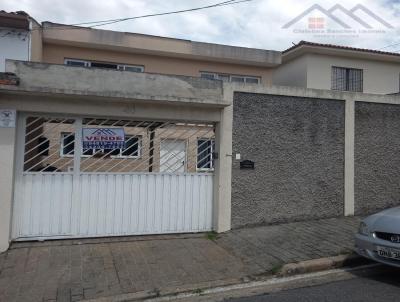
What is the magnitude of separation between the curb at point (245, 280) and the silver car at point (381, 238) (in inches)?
19.9

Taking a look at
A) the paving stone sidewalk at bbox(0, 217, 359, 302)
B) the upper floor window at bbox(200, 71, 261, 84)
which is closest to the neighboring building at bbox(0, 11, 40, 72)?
the paving stone sidewalk at bbox(0, 217, 359, 302)

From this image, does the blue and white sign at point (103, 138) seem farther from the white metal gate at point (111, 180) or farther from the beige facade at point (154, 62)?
the beige facade at point (154, 62)

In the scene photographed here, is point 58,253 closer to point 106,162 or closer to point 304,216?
point 106,162

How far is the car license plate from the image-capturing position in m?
4.76

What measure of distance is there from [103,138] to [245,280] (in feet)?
11.9

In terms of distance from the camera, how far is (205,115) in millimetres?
7387

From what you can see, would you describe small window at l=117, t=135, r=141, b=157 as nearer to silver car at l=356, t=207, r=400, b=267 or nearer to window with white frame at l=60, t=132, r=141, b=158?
window with white frame at l=60, t=132, r=141, b=158

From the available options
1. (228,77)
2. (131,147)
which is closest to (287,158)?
(131,147)

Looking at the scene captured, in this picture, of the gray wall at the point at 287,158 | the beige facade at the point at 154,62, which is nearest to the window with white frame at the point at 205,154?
the gray wall at the point at 287,158

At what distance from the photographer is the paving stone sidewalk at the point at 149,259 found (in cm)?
474

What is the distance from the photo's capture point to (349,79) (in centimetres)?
1561

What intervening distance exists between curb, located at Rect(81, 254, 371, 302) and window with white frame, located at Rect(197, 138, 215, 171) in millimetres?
2923

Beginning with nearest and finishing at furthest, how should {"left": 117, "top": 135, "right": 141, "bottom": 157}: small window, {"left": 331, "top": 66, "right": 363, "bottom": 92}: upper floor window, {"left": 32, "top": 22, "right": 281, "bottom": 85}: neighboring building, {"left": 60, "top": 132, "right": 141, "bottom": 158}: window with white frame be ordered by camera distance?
{"left": 60, "top": 132, "right": 141, "bottom": 158}: window with white frame
{"left": 117, "top": 135, "right": 141, "bottom": 157}: small window
{"left": 32, "top": 22, "right": 281, "bottom": 85}: neighboring building
{"left": 331, "top": 66, "right": 363, "bottom": 92}: upper floor window

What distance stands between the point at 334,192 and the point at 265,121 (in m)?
2.41
